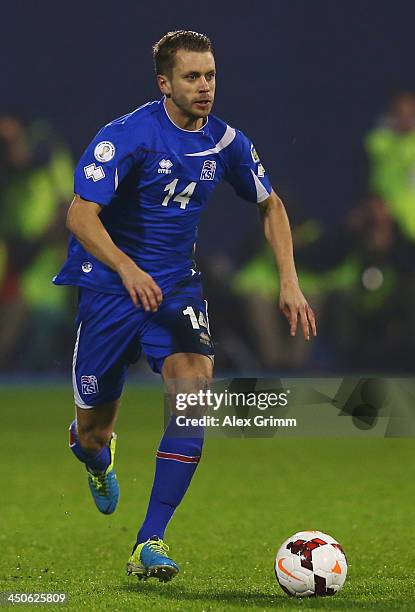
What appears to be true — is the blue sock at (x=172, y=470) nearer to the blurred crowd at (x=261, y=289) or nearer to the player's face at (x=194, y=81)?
the player's face at (x=194, y=81)

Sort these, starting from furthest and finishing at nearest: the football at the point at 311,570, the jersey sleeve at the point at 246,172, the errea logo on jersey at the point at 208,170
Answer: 1. the jersey sleeve at the point at 246,172
2. the errea logo on jersey at the point at 208,170
3. the football at the point at 311,570

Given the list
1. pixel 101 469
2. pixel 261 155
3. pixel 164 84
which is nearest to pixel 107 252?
pixel 164 84

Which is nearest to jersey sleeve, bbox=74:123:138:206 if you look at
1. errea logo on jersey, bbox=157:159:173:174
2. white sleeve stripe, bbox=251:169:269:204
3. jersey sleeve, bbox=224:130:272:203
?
errea logo on jersey, bbox=157:159:173:174

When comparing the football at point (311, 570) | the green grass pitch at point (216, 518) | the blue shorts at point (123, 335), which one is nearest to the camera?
the football at point (311, 570)

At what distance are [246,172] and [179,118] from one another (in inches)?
17.6

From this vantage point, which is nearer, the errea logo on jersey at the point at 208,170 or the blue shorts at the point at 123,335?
the blue shorts at the point at 123,335

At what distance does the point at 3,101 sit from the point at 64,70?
3.16ft

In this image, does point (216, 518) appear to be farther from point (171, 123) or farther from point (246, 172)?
point (171, 123)

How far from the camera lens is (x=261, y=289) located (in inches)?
658

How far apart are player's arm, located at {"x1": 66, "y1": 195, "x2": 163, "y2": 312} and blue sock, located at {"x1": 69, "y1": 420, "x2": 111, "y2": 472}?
151cm

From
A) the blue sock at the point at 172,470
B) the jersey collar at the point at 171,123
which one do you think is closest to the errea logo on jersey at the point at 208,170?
the jersey collar at the point at 171,123

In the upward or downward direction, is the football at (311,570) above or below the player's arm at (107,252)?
Answer: below

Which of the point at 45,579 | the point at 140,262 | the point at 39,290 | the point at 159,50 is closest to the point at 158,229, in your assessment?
the point at 140,262

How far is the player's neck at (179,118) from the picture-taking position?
5539 mm
